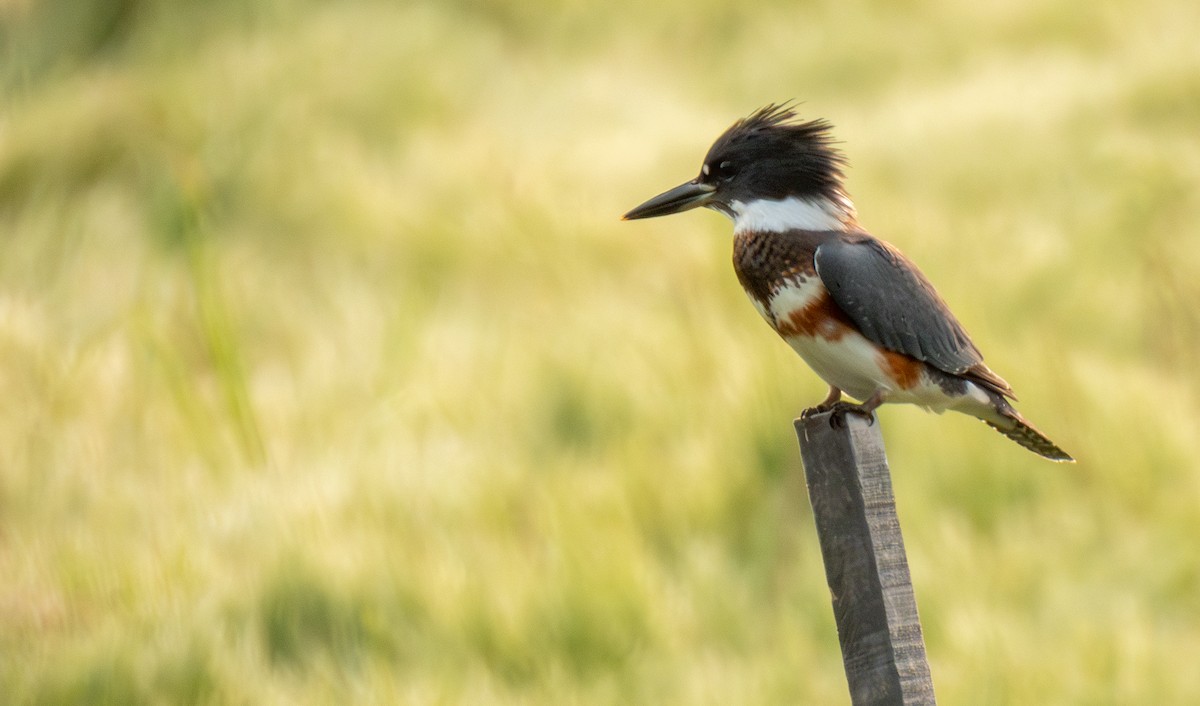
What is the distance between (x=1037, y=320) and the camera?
4.42 metres

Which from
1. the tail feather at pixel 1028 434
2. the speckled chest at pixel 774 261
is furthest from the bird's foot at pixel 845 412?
the tail feather at pixel 1028 434

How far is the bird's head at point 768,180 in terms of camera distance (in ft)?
7.87

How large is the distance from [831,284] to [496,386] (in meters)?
1.83

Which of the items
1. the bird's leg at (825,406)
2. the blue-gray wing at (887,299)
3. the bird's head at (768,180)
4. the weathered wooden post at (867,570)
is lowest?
the weathered wooden post at (867,570)

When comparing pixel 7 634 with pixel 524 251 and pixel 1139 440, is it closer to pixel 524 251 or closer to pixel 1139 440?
pixel 524 251

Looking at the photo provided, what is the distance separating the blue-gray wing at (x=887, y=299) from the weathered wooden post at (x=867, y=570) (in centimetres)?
48

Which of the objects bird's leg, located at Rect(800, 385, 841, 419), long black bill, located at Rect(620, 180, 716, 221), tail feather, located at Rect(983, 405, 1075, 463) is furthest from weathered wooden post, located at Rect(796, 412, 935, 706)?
long black bill, located at Rect(620, 180, 716, 221)

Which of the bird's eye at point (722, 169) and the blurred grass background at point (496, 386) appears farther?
the blurred grass background at point (496, 386)

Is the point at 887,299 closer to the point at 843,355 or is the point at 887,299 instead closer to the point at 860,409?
the point at 843,355

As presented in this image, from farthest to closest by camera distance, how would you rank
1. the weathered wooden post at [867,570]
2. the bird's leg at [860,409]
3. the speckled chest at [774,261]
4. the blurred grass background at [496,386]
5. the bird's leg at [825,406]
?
the blurred grass background at [496,386], the speckled chest at [774,261], the bird's leg at [825,406], the bird's leg at [860,409], the weathered wooden post at [867,570]

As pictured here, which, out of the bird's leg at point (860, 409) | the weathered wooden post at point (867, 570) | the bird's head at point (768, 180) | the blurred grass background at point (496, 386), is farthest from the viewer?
the blurred grass background at point (496, 386)

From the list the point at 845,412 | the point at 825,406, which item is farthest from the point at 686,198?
the point at 845,412

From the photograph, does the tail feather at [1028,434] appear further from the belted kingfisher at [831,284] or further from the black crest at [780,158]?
the black crest at [780,158]

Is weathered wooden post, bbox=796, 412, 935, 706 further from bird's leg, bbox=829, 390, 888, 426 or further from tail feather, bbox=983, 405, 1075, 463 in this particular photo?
tail feather, bbox=983, 405, 1075, 463
